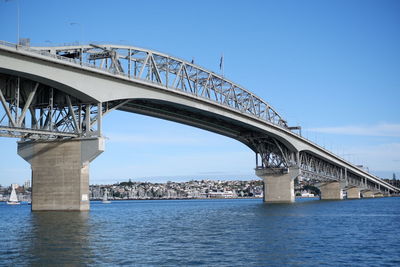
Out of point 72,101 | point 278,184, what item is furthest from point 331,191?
point 72,101

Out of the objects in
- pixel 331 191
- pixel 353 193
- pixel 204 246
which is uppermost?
pixel 204 246

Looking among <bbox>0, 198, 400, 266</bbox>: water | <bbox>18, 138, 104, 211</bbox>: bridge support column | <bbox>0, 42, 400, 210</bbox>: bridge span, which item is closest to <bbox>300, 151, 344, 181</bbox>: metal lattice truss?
<bbox>0, 42, 400, 210</bbox>: bridge span

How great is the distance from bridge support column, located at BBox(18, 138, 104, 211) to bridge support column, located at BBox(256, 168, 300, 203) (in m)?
54.0

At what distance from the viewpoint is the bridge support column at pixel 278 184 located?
324ft

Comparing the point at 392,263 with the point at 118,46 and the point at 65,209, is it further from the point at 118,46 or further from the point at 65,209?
the point at 118,46

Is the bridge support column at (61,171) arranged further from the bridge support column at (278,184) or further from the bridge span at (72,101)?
the bridge support column at (278,184)

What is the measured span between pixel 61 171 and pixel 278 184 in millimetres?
57850

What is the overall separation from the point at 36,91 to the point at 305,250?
35323 millimetres

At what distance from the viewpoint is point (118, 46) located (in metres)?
57.0

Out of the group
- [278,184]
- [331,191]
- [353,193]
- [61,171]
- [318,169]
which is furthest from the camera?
[353,193]

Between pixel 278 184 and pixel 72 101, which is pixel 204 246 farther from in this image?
pixel 278 184

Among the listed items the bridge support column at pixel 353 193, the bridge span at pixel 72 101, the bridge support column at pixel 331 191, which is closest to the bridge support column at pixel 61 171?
the bridge span at pixel 72 101

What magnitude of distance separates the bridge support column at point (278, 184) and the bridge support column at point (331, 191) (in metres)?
36.9

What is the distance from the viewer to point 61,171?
5125 cm
